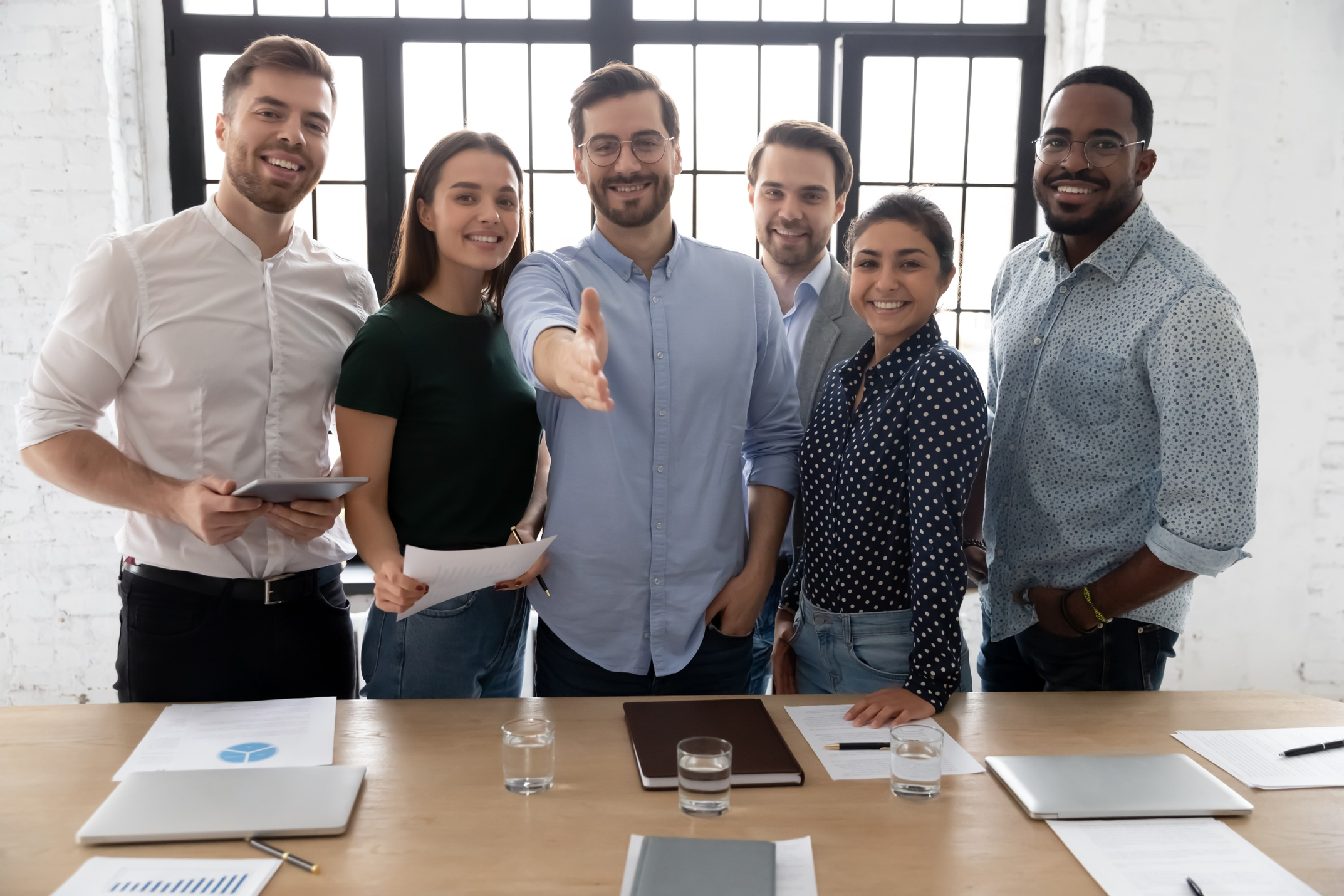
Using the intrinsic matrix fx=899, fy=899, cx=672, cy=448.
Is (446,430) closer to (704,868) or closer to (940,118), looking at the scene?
(704,868)

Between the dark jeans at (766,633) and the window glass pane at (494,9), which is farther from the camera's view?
the window glass pane at (494,9)

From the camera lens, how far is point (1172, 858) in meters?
1.09

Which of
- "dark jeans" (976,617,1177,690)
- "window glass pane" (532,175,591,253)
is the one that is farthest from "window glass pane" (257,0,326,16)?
"dark jeans" (976,617,1177,690)

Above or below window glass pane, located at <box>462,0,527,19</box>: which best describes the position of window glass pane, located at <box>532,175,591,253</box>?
below

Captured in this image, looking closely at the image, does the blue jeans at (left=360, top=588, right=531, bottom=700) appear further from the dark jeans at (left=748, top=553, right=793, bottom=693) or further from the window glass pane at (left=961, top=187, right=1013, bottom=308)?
the window glass pane at (left=961, top=187, right=1013, bottom=308)

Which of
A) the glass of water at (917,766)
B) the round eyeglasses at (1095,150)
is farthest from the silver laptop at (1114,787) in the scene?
the round eyeglasses at (1095,150)

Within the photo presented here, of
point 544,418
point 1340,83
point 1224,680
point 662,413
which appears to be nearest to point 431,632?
point 544,418

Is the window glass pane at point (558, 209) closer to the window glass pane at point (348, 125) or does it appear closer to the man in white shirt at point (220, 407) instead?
the window glass pane at point (348, 125)

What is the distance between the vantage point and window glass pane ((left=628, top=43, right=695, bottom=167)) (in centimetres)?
354

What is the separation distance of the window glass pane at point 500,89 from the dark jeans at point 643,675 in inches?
89.9

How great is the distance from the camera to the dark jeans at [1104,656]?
69.8 inches

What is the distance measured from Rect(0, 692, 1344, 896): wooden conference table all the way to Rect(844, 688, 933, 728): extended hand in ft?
0.22

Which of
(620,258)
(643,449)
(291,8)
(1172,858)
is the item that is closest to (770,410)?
(643,449)

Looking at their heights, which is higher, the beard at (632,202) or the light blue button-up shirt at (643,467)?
the beard at (632,202)
